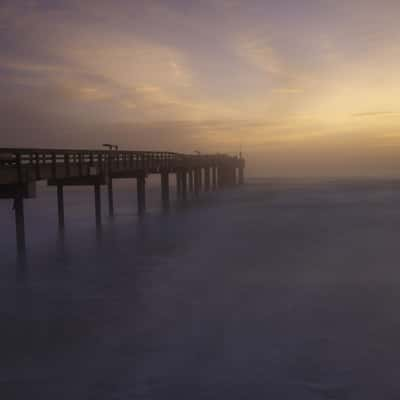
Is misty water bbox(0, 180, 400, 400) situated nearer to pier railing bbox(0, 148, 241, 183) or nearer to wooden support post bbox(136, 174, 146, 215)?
pier railing bbox(0, 148, 241, 183)

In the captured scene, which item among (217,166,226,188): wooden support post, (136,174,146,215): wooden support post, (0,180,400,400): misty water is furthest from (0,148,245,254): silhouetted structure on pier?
(217,166,226,188): wooden support post

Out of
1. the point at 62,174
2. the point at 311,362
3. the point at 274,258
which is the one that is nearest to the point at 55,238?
the point at 62,174

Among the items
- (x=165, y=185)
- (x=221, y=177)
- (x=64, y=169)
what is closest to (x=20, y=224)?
(x=64, y=169)

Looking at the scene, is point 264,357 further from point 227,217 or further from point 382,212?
point 382,212

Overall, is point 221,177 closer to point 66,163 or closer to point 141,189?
point 141,189

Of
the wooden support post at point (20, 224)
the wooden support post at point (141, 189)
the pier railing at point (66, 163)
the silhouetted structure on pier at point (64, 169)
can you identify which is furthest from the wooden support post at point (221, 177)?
the wooden support post at point (20, 224)

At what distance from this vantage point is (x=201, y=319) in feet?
37.5

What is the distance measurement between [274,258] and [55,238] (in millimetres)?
12350

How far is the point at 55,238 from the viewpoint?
25.3 metres

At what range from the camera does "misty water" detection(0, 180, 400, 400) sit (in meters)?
8.15

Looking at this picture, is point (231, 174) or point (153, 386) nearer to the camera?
point (153, 386)

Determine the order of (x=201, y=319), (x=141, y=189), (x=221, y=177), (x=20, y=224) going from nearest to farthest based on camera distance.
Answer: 1. (x=201, y=319)
2. (x=20, y=224)
3. (x=141, y=189)
4. (x=221, y=177)

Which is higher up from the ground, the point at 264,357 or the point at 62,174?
the point at 62,174

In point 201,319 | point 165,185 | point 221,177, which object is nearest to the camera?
point 201,319
